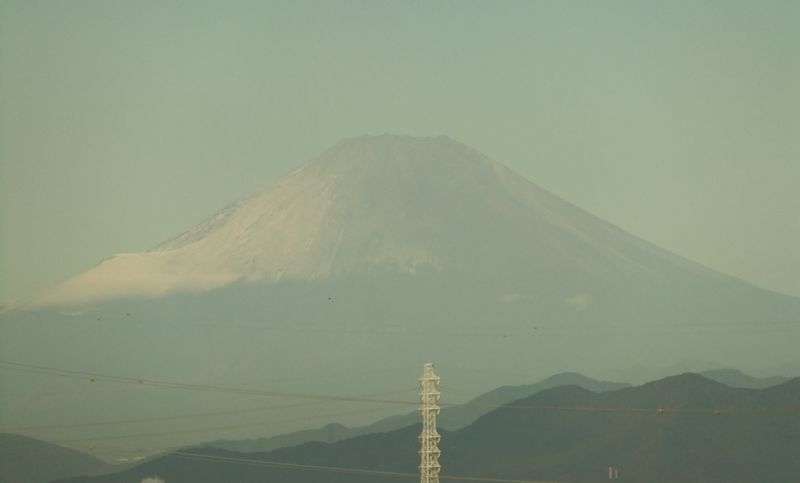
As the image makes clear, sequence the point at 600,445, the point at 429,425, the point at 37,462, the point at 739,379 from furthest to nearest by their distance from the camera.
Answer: the point at 739,379 → the point at 600,445 → the point at 37,462 → the point at 429,425

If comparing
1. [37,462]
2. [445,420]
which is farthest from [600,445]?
[37,462]

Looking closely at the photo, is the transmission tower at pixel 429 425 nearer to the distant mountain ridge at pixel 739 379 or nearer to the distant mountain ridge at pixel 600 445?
the distant mountain ridge at pixel 600 445

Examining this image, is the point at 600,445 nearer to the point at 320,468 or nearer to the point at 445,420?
the point at 320,468

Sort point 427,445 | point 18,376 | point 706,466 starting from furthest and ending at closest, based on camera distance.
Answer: point 18,376 → point 706,466 → point 427,445

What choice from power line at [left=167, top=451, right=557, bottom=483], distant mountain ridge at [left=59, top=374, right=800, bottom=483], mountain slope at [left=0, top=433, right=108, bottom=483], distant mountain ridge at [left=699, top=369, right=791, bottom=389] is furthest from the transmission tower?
distant mountain ridge at [left=699, top=369, right=791, bottom=389]

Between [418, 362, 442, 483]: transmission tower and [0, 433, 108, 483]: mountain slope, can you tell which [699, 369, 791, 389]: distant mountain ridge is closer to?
[0, 433, 108, 483]: mountain slope

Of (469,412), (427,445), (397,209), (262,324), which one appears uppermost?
(397,209)

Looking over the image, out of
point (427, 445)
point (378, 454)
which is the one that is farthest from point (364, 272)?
point (427, 445)

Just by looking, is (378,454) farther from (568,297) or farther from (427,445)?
(427,445)
